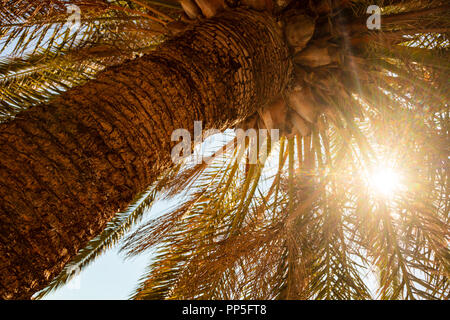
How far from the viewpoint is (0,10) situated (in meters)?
2.75

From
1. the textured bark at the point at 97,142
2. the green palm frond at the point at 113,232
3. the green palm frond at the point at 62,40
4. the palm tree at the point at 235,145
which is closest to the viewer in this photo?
the textured bark at the point at 97,142

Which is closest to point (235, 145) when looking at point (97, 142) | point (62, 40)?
point (62, 40)

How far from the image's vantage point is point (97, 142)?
154 centimetres

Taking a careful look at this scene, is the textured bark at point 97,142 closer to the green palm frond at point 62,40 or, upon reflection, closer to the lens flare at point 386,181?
the green palm frond at point 62,40

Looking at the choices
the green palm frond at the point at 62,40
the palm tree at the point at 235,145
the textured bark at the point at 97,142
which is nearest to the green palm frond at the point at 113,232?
the palm tree at the point at 235,145

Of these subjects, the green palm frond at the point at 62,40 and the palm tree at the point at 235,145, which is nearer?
the palm tree at the point at 235,145

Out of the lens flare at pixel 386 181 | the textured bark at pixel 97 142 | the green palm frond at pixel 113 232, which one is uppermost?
the textured bark at pixel 97 142

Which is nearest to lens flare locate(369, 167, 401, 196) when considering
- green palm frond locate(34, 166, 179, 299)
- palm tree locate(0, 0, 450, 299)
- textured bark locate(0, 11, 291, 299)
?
palm tree locate(0, 0, 450, 299)

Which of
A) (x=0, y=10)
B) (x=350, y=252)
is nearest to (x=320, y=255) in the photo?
(x=350, y=252)

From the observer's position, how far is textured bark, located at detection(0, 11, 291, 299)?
129cm

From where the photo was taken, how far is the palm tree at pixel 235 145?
144 cm

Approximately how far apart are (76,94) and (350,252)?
102 inches

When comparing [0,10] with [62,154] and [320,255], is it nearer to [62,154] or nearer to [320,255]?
[62,154]

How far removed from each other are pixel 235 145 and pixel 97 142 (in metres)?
3.11
